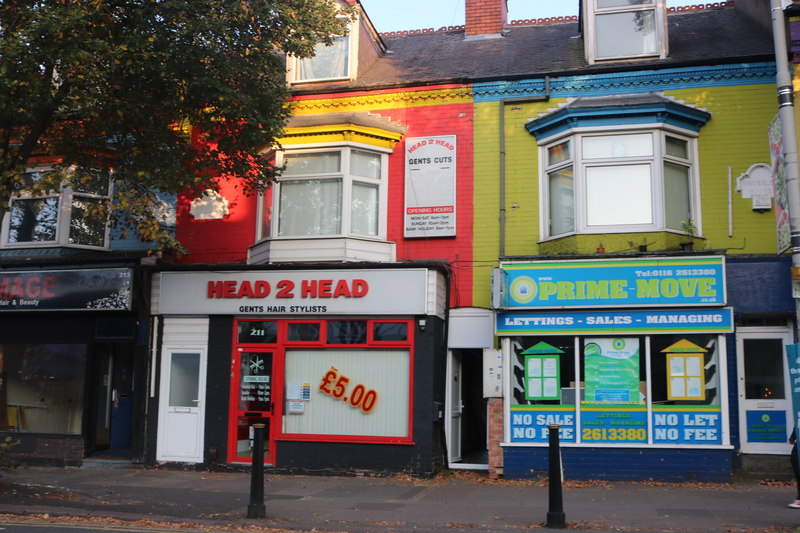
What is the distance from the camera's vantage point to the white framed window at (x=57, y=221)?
15.3m

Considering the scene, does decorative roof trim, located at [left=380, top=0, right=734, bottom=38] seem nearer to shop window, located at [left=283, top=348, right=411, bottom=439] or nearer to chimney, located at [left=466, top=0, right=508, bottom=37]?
chimney, located at [left=466, top=0, right=508, bottom=37]

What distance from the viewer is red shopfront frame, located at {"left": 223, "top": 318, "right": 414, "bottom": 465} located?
13.4m

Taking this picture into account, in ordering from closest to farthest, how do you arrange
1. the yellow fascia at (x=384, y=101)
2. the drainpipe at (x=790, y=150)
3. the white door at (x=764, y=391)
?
the drainpipe at (x=790, y=150) < the white door at (x=764, y=391) < the yellow fascia at (x=384, y=101)

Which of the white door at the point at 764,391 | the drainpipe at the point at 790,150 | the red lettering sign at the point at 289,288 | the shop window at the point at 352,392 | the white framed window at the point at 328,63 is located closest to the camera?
the drainpipe at the point at 790,150

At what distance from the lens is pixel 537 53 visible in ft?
50.7

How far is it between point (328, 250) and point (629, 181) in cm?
550

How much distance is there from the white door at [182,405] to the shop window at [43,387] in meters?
1.80

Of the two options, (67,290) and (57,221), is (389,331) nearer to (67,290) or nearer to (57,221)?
(67,290)

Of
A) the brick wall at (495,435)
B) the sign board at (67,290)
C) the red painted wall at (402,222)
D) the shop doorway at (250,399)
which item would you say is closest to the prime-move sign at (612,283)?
the red painted wall at (402,222)

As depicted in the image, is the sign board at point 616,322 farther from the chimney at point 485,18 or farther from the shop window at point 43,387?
the shop window at point 43,387

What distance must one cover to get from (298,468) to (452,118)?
23.1 ft

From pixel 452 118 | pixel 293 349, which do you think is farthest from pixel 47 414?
pixel 452 118

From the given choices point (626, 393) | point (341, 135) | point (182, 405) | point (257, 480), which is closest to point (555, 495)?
point (257, 480)

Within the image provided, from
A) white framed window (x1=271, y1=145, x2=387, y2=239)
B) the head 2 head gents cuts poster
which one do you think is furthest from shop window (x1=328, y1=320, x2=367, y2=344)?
the head 2 head gents cuts poster
